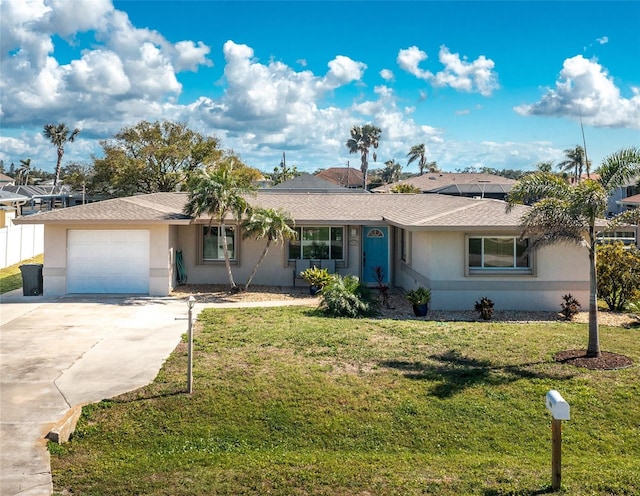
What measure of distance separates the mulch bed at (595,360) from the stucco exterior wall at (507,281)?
16.3 feet

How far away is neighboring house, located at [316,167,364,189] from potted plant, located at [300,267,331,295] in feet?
198

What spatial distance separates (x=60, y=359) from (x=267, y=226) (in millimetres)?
7912


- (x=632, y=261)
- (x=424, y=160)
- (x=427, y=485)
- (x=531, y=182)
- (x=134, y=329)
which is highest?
(x=424, y=160)

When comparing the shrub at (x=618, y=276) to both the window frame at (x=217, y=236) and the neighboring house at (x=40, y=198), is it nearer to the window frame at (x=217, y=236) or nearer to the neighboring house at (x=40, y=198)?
the window frame at (x=217, y=236)

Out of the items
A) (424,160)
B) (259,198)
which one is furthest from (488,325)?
(424,160)

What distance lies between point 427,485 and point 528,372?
4.30 metres

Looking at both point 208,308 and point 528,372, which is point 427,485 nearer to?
point 528,372

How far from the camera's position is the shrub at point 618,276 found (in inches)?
637

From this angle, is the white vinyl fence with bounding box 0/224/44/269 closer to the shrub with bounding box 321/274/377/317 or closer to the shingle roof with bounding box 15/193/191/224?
the shingle roof with bounding box 15/193/191/224

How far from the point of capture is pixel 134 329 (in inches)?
508

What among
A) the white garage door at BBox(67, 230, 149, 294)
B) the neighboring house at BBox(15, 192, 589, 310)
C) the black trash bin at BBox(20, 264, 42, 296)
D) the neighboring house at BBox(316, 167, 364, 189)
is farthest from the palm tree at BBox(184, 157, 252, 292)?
the neighboring house at BBox(316, 167, 364, 189)

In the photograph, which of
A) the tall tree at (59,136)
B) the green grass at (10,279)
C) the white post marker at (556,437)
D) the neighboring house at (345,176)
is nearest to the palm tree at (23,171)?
the tall tree at (59,136)

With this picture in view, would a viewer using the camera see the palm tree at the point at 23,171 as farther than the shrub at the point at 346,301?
Yes

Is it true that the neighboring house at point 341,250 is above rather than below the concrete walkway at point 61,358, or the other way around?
above
